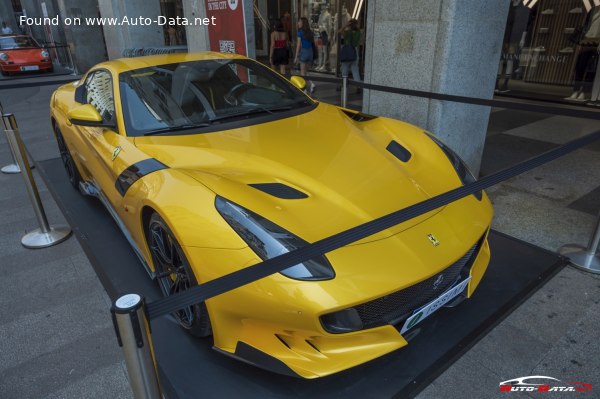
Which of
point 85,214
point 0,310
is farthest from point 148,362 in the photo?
point 85,214

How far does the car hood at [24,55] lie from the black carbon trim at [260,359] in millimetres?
15860

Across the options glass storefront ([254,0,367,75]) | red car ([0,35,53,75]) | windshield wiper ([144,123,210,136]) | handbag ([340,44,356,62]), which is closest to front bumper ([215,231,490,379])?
Result: windshield wiper ([144,123,210,136])

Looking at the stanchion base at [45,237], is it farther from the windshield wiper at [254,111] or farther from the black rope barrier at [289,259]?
the black rope barrier at [289,259]

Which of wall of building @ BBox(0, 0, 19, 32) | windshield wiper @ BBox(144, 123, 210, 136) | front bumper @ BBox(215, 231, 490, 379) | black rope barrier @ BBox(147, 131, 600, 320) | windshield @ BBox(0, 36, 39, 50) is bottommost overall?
front bumper @ BBox(215, 231, 490, 379)

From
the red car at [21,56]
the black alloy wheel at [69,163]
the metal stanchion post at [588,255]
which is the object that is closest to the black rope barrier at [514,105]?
the metal stanchion post at [588,255]

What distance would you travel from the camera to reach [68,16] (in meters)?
14.8

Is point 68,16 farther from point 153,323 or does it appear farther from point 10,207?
point 153,323

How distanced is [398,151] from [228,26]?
5443 mm

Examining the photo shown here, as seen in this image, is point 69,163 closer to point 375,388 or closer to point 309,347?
point 309,347

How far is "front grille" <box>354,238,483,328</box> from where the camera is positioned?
1.83 meters

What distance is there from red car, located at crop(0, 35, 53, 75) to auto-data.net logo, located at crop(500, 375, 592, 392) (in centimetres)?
1653

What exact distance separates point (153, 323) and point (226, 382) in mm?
676

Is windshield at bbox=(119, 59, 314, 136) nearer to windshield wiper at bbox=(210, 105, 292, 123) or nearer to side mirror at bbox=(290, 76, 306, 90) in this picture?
windshield wiper at bbox=(210, 105, 292, 123)

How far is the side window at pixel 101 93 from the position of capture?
3086mm
